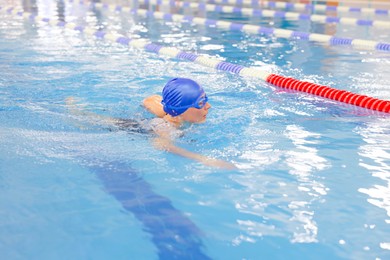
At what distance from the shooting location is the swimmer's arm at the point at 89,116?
14.5 feet

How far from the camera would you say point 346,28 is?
11.3 meters

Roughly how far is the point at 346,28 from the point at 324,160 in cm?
821

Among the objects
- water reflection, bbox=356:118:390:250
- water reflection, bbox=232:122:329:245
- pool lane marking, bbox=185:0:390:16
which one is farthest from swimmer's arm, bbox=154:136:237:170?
pool lane marking, bbox=185:0:390:16

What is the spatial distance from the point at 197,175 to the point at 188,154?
1.08 feet

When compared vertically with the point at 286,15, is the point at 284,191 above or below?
above

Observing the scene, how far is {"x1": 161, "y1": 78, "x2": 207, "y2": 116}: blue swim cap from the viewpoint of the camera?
3971 mm

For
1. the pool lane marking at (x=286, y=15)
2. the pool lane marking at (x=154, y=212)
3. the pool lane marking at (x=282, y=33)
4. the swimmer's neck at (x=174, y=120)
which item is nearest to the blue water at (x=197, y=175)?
the pool lane marking at (x=154, y=212)

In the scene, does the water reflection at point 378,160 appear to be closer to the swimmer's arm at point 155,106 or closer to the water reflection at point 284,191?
the water reflection at point 284,191

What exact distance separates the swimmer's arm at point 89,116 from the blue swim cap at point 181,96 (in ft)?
1.91

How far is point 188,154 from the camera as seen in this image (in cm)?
380

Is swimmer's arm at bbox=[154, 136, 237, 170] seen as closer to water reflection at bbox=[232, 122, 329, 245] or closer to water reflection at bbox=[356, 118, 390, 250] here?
water reflection at bbox=[232, 122, 329, 245]

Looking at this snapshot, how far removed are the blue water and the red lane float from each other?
116 mm

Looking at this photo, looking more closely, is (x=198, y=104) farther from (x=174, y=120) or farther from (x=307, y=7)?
(x=307, y=7)

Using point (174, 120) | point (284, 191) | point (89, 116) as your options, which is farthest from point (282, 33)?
point (284, 191)
